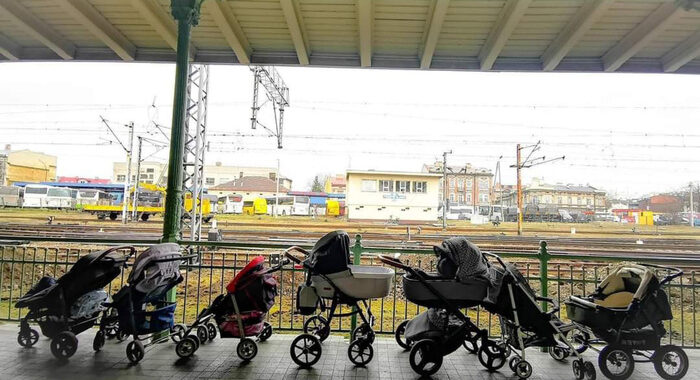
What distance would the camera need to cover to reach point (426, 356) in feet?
10.0

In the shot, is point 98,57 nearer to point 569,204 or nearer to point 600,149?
point 600,149

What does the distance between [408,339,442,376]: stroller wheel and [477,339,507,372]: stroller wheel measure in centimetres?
50

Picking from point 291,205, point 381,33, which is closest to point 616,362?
point 381,33

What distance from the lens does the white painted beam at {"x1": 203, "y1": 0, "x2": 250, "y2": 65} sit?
4.11 metres

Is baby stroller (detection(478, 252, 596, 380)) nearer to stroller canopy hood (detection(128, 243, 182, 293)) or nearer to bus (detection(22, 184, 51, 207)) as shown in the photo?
stroller canopy hood (detection(128, 243, 182, 293))

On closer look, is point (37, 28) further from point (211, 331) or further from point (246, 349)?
point (246, 349)

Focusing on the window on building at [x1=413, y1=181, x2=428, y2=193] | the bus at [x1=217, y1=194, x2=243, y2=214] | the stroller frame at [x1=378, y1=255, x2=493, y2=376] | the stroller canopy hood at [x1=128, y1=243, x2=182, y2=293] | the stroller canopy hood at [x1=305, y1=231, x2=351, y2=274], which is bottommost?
the stroller frame at [x1=378, y1=255, x2=493, y2=376]

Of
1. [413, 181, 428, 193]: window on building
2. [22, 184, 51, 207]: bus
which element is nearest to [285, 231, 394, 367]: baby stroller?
[413, 181, 428, 193]: window on building

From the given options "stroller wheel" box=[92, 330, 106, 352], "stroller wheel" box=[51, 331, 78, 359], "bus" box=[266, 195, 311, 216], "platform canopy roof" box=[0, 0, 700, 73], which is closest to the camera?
"stroller wheel" box=[51, 331, 78, 359]

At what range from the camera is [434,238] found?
16234 mm

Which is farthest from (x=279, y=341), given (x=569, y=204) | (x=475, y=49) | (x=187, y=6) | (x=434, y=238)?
(x=569, y=204)

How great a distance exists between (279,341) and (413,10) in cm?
423

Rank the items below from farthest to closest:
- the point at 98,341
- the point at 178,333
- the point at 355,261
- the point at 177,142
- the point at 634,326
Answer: the point at 177,142 → the point at 355,261 → the point at 178,333 → the point at 98,341 → the point at 634,326

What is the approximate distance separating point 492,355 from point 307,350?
1762 mm
